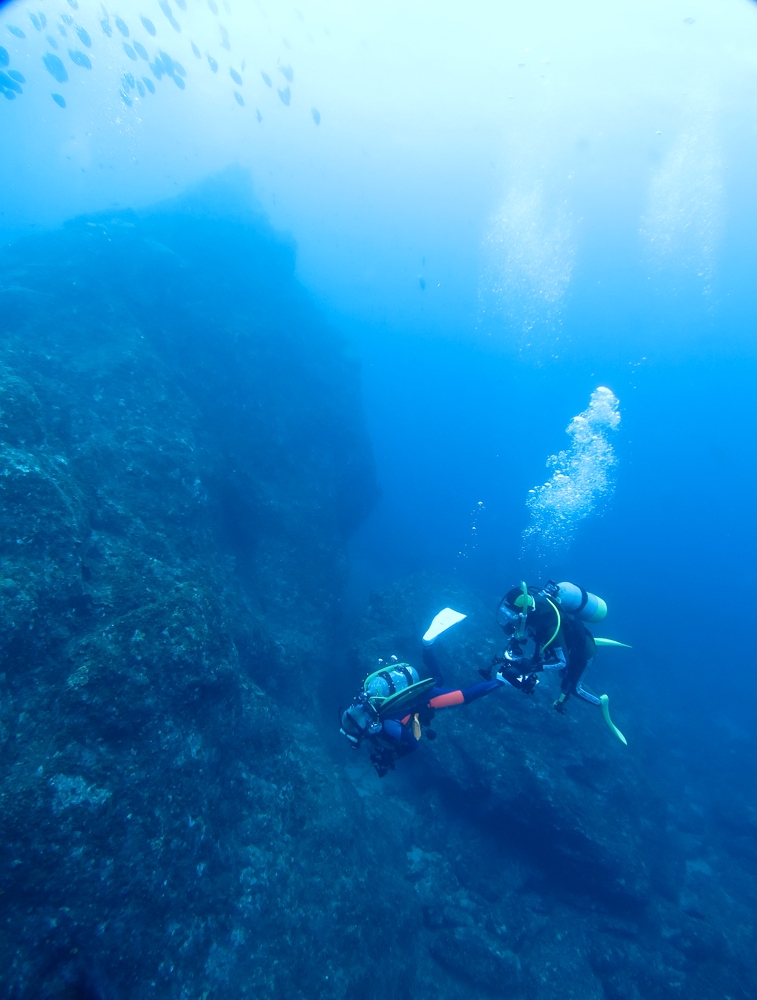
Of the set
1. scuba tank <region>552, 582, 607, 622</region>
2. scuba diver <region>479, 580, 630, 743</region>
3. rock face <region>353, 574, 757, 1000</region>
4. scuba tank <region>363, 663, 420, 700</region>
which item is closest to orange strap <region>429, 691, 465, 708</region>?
scuba tank <region>363, 663, 420, 700</region>

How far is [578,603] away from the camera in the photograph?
821cm

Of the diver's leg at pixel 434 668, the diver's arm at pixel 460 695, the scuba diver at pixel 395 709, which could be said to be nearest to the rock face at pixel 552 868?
the diver's leg at pixel 434 668

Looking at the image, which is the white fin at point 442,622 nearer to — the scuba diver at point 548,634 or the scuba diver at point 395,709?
the scuba diver at point 395,709

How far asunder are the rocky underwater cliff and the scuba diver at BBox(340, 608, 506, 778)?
121 inches

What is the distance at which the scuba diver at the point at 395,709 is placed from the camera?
758 centimetres

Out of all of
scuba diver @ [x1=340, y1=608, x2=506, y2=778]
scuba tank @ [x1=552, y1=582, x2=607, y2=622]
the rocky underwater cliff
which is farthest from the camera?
scuba tank @ [x1=552, y1=582, x2=607, y2=622]

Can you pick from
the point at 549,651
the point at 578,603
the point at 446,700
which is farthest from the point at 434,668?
the point at 578,603

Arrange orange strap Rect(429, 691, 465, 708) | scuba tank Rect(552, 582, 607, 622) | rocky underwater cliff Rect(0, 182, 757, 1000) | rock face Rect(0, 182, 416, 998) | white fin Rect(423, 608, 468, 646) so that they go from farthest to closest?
white fin Rect(423, 608, 468, 646), orange strap Rect(429, 691, 465, 708), scuba tank Rect(552, 582, 607, 622), rocky underwater cliff Rect(0, 182, 757, 1000), rock face Rect(0, 182, 416, 998)

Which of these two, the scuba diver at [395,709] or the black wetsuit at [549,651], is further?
the black wetsuit at [549,651]

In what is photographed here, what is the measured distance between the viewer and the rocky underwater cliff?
6.52 meters

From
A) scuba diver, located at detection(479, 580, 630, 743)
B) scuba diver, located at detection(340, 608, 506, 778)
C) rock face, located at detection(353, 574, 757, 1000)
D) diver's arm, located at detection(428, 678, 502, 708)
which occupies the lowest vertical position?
rock face, located at detection(353, 574, 757, 1000)

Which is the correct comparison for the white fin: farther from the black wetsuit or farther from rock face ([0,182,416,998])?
rock face ([0,182,416,998])

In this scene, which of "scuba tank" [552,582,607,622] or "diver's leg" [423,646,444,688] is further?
"diver's leg" [423,646,444,688]

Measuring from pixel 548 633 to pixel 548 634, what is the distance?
0.02m
